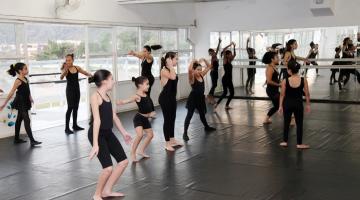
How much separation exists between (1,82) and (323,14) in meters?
8.05

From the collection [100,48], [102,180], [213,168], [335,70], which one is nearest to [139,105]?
[213,168]

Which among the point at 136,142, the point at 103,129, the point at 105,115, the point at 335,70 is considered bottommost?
the point at 136,142

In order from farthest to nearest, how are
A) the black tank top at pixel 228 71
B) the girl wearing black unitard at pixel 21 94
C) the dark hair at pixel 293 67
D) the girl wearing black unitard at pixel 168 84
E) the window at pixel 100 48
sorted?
the black tank top at pixel 228 71
the window at pixel 100 48
the girl wearing black unitard at pixel 21 94
the girl wearing black unitard at pixel 168 84
the dark hair at pixel 293 67

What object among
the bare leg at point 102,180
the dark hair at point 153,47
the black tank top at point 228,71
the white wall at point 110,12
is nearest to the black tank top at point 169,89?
the bare leg at point 102,180

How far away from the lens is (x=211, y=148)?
21.4ft

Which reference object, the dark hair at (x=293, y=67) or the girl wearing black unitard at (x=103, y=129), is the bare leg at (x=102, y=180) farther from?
the dark hair at (x=293, y=67)

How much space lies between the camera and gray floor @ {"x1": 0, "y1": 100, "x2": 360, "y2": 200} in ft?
15.0

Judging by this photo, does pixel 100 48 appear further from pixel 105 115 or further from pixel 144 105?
pixel 105 115

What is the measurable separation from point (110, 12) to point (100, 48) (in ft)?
2.98

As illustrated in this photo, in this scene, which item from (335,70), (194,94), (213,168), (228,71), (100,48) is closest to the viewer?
(213,168)

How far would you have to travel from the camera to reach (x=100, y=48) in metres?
10.1

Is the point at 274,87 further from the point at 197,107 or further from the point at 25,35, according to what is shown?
the point at 25,35

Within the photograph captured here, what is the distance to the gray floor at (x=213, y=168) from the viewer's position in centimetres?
457

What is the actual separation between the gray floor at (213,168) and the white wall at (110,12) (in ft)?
7.87
